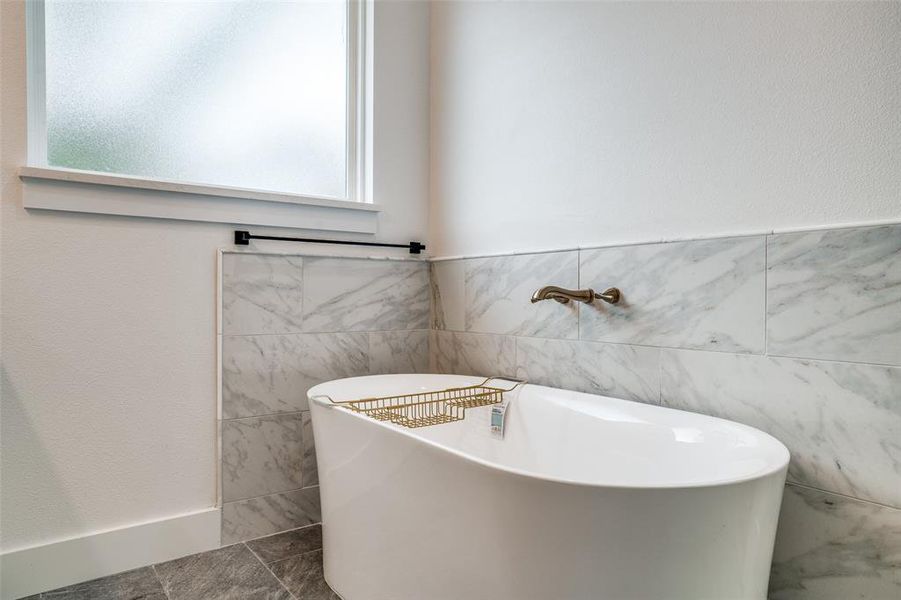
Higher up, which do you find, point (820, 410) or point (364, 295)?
point (364, 295)

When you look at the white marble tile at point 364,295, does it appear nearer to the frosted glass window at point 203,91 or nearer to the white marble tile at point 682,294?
the frosted glass window at point 203,91

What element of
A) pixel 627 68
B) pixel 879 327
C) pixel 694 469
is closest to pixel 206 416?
pixel 694 469

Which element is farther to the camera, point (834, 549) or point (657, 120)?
point (657, 120)

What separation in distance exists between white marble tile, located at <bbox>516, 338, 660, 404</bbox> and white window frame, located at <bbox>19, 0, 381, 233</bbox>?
2.86 ft

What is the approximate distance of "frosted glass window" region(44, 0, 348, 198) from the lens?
5.99 ft

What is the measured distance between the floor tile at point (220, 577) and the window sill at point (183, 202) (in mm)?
1140

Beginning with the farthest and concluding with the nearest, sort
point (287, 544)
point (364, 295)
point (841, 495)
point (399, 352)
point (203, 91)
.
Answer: point (399, 352) → point (364, 295) → point (203, 91) → point (287, 544) → point (841, 495)

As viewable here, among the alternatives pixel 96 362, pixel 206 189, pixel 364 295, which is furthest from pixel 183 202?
pixel 364 295

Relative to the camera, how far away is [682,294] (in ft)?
5.18

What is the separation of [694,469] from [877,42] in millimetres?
1033

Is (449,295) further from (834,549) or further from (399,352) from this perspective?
(834,549)

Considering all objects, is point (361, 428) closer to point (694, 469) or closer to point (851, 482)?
point (694, 469)

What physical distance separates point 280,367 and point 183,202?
2.20ft

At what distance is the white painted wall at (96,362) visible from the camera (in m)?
1.65
